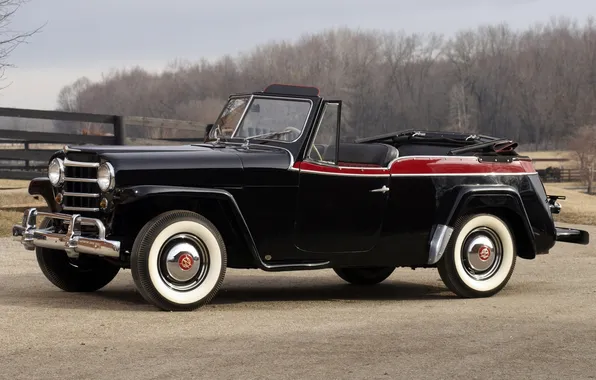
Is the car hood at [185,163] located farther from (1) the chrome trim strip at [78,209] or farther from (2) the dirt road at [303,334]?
(2) the dirt road at [303,334]

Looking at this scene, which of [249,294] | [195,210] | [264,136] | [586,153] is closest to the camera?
[195,210]

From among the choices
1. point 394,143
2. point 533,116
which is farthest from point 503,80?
point 394,143

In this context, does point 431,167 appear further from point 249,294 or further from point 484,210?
point 249,294

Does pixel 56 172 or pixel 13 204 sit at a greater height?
pixel 56 172

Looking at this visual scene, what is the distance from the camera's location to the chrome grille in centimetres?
845

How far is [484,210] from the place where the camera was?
9891mm

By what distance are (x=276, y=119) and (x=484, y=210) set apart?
7.17 feet

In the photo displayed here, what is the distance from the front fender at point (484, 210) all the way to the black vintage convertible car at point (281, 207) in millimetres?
13

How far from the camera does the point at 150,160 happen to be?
27.2ft

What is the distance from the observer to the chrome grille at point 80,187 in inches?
332

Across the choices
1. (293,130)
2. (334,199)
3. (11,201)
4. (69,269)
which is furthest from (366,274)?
(11,201)

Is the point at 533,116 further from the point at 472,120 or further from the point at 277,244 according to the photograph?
the point at 277,244

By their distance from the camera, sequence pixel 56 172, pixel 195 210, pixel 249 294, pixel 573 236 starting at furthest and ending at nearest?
pixel 573 236
pixel 249 294
pixel 56 172
pixel 195 210

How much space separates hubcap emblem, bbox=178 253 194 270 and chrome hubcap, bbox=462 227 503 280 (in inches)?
108
